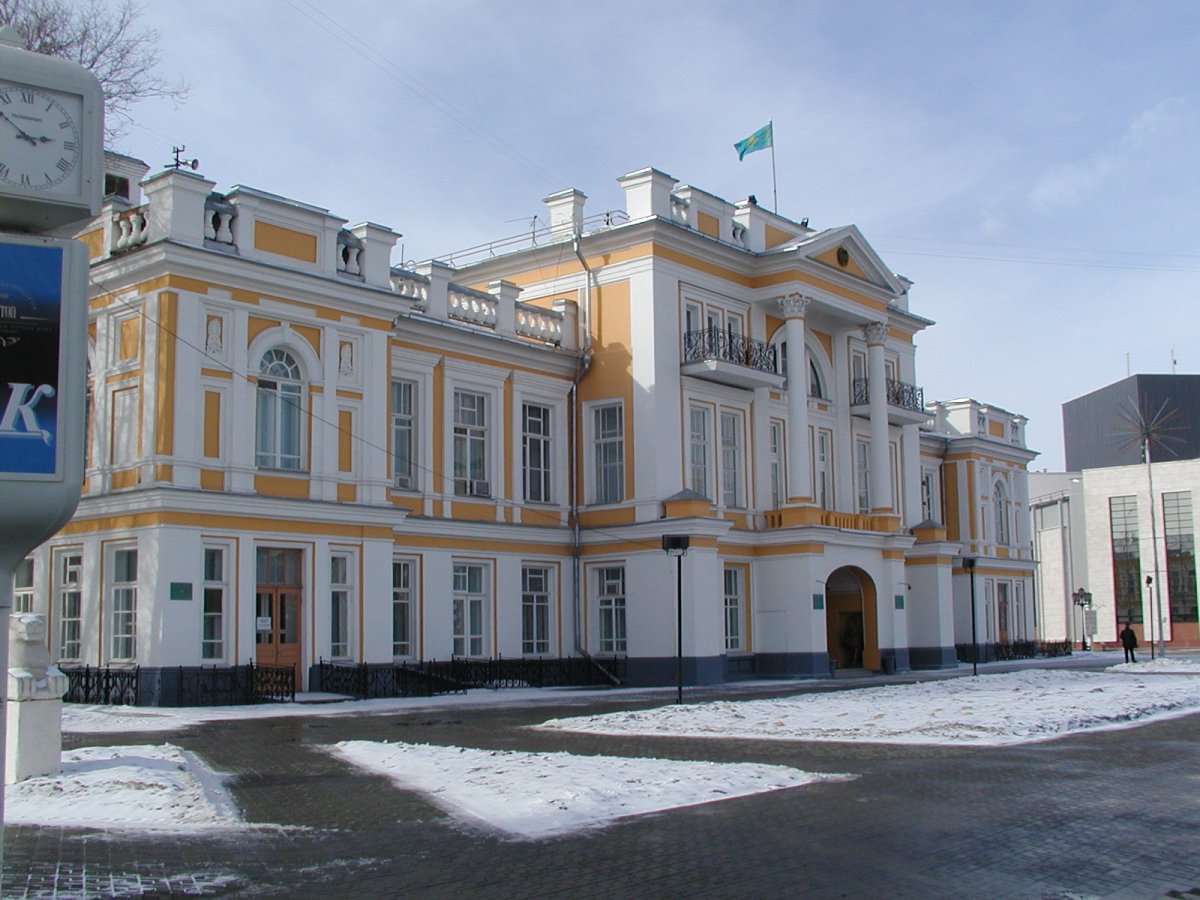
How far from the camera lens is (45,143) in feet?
19.8

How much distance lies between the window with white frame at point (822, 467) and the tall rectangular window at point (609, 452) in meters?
7.01

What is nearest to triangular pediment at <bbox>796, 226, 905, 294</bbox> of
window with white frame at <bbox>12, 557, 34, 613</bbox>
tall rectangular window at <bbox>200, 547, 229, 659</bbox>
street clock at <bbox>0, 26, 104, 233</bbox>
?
tall rectangular window at <bbox>200, 547, 229, 659</bbox>

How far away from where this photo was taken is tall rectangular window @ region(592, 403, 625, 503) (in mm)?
32781

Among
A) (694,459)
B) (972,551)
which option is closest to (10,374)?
(694,459)

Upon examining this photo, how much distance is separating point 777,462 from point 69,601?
61.7ft

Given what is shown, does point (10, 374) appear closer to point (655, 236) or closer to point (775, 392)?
point (655, 236)

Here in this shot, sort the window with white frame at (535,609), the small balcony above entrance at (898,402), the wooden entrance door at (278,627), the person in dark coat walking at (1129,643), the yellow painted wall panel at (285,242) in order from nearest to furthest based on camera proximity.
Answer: the wooden entrance door at (278,627) < the yellow painted wall panel at (285,242) < the window with white frame at (535,609) < the small balcony above entrance at (898,402) < the person in dark coat walking at (1129,643)

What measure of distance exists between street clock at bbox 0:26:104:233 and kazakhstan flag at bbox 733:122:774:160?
32343 millimetres

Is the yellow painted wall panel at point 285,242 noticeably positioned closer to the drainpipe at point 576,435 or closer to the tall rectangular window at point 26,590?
the tall rectangular window at point 26,590

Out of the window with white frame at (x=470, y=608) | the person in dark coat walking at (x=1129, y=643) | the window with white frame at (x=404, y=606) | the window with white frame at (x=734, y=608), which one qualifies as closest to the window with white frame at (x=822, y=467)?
the window with white frame at (x=734, y=608)

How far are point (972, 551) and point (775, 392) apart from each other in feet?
56.7

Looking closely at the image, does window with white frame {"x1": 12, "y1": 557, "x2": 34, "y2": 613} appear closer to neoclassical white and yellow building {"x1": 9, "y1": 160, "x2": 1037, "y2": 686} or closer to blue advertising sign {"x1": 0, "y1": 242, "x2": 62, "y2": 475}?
neoclassical white and yellow building {"x1": 9, "y1": 160, "x2": 1037, "y2": 686}

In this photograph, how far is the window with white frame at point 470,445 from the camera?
30594 mm

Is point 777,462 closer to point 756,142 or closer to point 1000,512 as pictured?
point 756,142
